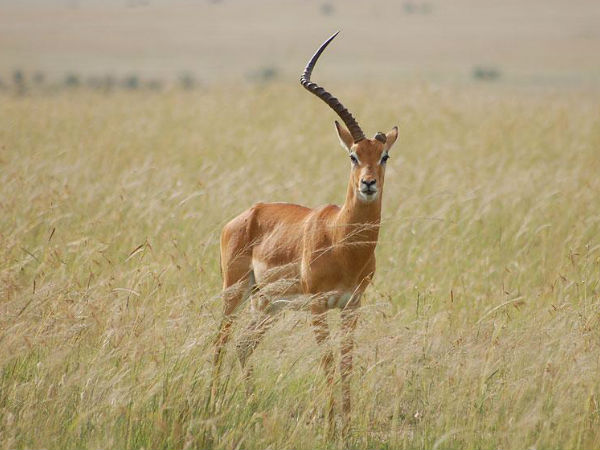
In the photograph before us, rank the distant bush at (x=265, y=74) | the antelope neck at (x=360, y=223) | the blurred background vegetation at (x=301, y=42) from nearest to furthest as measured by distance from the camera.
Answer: the antelope neck at (x=360, y=223) → the distant bush at (x=265, y=74) → the blurred background vegetation at (x=301, y=42)

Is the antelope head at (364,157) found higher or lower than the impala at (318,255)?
higher

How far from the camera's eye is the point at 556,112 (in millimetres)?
17188

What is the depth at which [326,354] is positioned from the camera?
5.24 metres

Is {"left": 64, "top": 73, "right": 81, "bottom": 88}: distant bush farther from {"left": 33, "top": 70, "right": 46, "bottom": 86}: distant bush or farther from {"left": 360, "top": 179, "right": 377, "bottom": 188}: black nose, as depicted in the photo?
{"left": 360, "top": 179, "right": 377, "bottom": 188}: black nose

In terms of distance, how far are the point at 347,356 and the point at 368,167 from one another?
1.26 metres

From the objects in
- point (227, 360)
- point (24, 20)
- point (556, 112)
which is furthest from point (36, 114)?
point (24, 20)

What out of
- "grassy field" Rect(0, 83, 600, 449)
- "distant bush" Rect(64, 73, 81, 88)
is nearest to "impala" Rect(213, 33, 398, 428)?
"grassy field" Rect(0, 83, 600, 449)

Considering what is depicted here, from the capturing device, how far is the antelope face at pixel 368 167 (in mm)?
5441

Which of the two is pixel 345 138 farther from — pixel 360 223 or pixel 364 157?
pixel 360 223

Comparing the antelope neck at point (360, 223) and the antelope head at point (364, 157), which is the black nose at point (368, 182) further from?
the antelope neck at point (360, 223)

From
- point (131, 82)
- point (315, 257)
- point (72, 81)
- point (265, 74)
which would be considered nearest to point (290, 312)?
point (315, 257)

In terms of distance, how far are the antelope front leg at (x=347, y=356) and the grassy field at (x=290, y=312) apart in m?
0.08

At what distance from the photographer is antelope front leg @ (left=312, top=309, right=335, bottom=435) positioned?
16.2 feet

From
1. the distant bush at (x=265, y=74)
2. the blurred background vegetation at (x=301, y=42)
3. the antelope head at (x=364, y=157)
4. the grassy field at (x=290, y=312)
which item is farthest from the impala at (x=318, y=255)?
Answer: the distant bush at (x=265, y=74)
